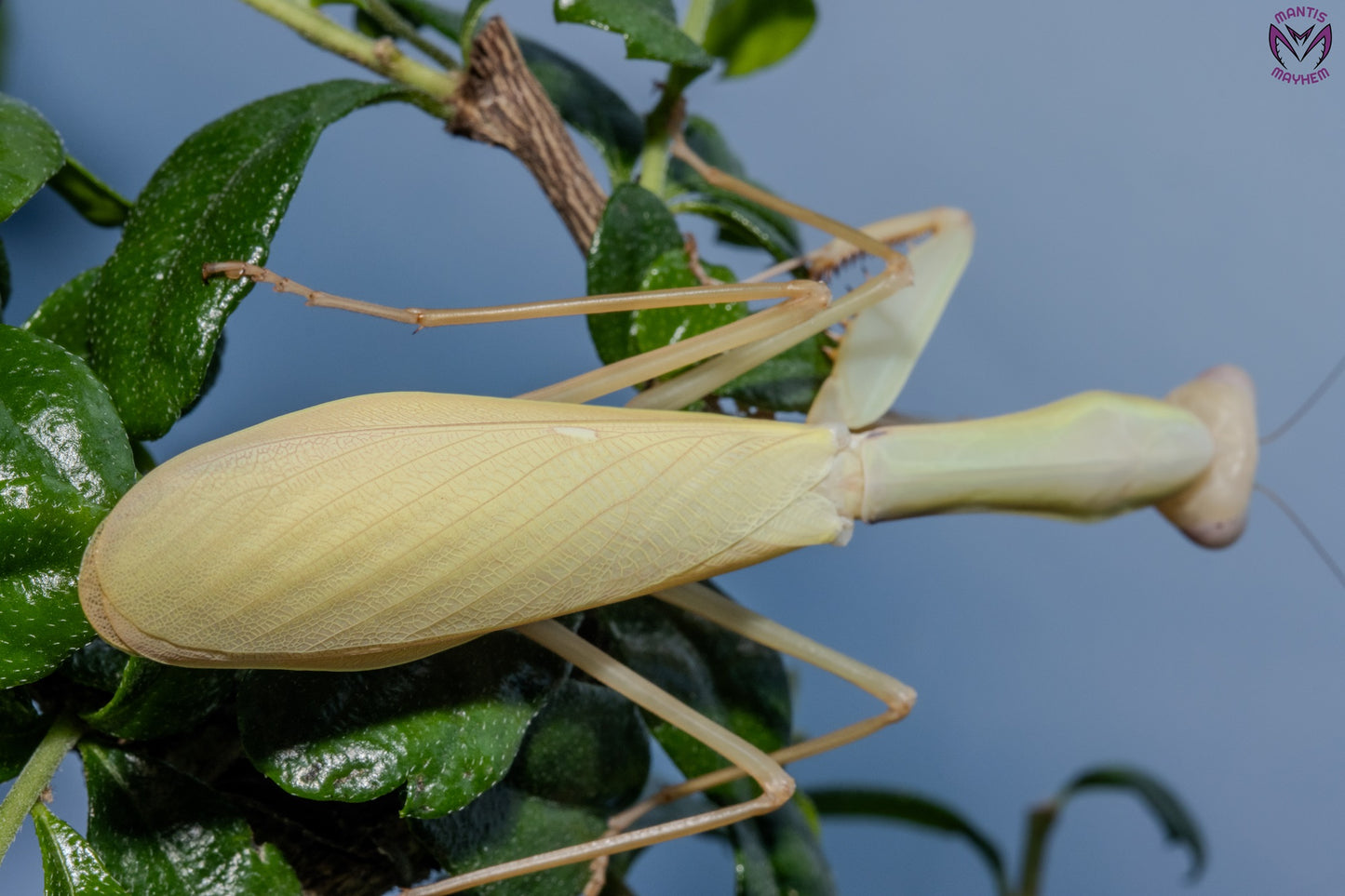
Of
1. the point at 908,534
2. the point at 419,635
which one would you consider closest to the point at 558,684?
the point at 419,635

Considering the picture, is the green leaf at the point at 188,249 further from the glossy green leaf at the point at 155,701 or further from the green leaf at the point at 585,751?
Answer: the green leaf at the point at 585,751

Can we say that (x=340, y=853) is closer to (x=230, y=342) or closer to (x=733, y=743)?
(x=733, y=743)

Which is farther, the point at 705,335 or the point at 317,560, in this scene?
the point at 705,335

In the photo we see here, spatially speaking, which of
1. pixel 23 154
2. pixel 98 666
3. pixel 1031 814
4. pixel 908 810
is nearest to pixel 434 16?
pixel 23 154

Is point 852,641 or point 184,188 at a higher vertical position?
point 184,188

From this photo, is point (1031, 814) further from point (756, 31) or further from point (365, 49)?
point (365, 49)

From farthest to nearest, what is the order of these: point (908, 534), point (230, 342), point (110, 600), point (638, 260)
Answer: point (908, 534), point (230, 342), point (638, 260), point (110, 600)

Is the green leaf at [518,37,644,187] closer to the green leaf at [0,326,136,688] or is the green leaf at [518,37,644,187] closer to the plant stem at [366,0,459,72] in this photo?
the plant stem at [366,0,459,72]
